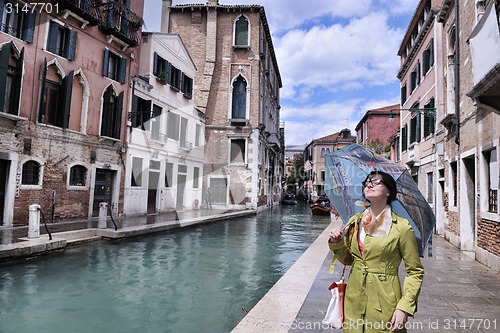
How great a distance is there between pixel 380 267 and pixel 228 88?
978 inches

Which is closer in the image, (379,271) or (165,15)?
(379,271)

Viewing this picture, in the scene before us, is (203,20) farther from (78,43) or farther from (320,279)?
(320,279)

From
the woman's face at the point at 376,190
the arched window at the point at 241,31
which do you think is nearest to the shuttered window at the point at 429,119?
the woman's face at the point at 376,190

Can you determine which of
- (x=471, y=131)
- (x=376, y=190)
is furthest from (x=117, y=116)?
(x=376, y=190)

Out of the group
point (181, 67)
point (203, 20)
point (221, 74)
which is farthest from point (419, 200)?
point (203, 20)

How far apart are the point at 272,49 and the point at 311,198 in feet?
82.2

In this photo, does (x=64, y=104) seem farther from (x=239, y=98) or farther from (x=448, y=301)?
(x=239, y=98)

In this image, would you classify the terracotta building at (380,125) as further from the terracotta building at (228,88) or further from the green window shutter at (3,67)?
the green window shutter at (3,67)

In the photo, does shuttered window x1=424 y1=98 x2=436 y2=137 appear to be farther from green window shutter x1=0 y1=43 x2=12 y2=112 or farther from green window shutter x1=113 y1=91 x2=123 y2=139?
green window shutter x1=0 y1=43 x2=12 y2=112

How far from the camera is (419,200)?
3.04 metres

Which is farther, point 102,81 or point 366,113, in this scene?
point 366,113

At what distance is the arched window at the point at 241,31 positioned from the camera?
2606 cm

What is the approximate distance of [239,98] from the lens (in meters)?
26.2

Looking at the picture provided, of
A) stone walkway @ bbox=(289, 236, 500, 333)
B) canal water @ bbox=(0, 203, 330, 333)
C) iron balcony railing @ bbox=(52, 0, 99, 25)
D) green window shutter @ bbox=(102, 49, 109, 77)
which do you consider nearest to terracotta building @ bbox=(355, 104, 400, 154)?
green window shutter @ bbox=(102, 49, 109, 77)
